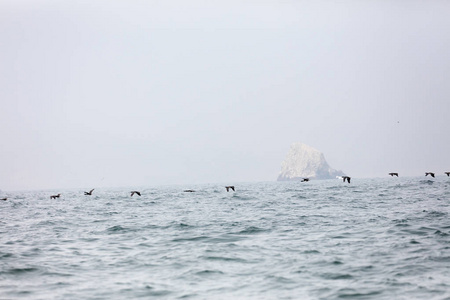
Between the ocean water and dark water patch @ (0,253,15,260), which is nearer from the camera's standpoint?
the ocean water

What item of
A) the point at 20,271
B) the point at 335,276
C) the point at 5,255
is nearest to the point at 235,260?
the point at 335,276

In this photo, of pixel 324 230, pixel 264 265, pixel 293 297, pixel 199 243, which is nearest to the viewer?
pixel 293 297

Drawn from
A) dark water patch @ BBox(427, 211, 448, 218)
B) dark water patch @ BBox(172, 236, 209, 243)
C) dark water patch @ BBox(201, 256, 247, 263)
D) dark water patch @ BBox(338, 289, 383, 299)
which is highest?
dark water patch @ BBox(427, 211, 448, 218)

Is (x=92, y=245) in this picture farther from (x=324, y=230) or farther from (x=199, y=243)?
(x=324, y=230)

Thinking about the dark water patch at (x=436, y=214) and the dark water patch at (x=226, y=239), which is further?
the dark water patch at (x=436, y=214)

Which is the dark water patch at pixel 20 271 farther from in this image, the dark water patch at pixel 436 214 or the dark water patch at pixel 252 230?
the dark water patch at pixel 436 214

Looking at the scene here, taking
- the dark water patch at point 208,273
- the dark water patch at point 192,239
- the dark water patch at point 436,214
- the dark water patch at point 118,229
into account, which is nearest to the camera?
the dark water patch at point 208,273

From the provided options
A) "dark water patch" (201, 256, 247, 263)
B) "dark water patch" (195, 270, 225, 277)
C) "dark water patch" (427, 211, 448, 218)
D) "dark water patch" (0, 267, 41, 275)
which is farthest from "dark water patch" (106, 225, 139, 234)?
"dark water patch" (427, 211, 448, 218)

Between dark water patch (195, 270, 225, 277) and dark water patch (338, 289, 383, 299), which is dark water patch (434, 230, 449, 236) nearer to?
dark water patch (338, 289, 383, 299)

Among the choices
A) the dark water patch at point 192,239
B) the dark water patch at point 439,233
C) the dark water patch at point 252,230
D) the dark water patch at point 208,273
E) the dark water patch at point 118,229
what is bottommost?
the dark water patch at point 208,273

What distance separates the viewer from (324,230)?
22.3 m

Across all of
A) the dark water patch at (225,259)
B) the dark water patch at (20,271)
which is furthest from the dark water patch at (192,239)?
the dark water patch at (20,271)

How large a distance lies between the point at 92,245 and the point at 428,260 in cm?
1320

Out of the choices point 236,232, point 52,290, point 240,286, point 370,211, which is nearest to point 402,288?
point 240,286
